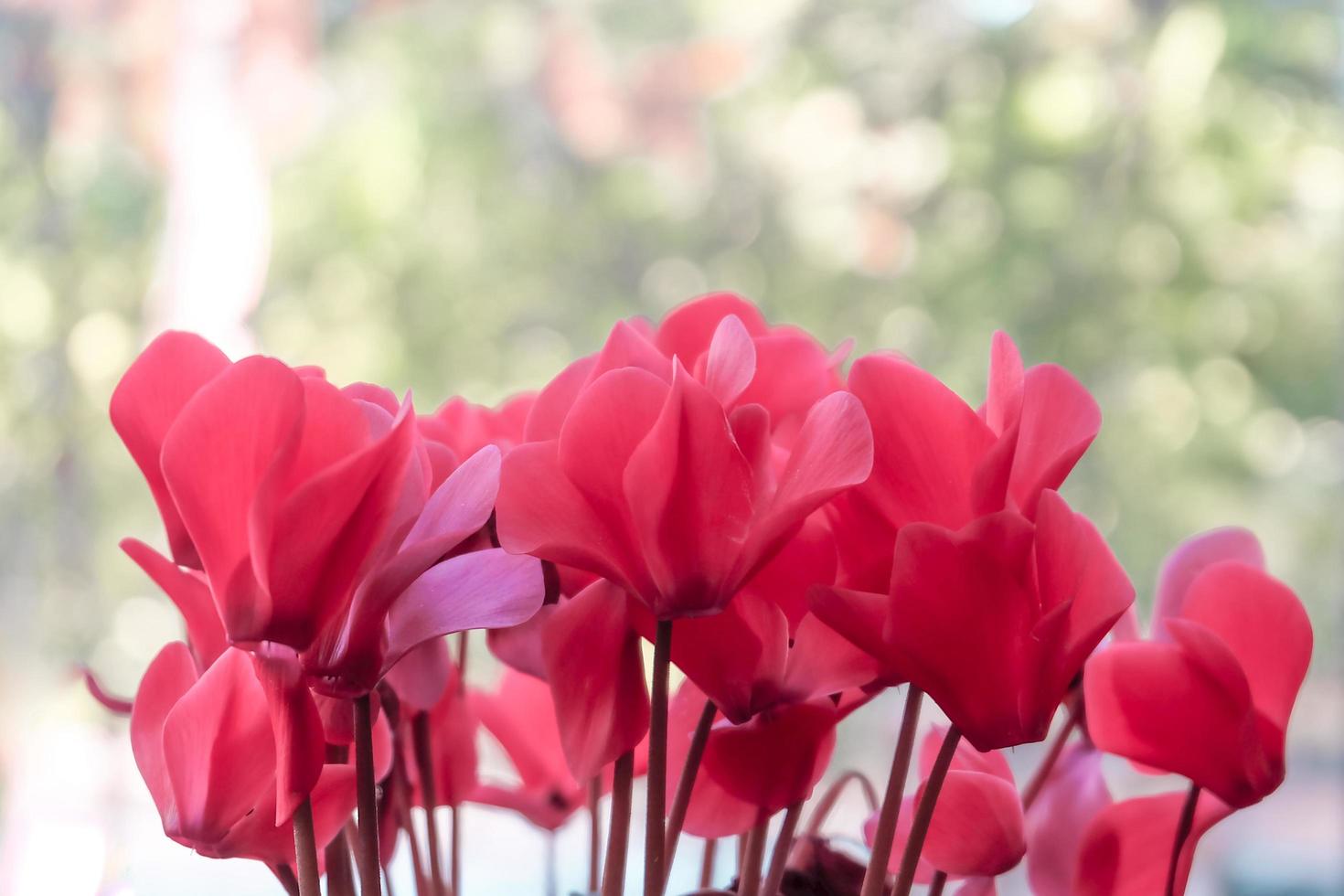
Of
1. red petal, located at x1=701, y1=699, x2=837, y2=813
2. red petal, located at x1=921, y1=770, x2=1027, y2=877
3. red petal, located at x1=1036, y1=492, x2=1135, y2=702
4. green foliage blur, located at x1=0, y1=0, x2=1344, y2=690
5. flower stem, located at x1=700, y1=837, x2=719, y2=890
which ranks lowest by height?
flower stem, located at x1=700, y1=837, x2=719, y2=890

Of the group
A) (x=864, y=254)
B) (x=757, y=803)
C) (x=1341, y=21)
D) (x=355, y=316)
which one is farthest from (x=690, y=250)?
(x=757, y=803)

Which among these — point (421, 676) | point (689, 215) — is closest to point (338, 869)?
point (421, 676)

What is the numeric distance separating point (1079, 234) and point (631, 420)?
2.12m

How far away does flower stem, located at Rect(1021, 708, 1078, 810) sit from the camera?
234mm

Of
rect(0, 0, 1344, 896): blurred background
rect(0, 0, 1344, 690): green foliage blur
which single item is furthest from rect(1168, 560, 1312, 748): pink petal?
rect(0, 0, 1344, 690): green foliage blur

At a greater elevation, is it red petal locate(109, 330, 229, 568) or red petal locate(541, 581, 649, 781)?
red petal locate(109, 330, 229, 568)

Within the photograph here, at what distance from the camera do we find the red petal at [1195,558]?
0.22m

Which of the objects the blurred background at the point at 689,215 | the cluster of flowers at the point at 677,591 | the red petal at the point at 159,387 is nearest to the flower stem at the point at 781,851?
the cluster of flowers at the point at 677,591

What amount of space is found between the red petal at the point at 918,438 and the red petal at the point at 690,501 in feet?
0.07

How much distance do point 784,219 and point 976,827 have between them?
2.07 m

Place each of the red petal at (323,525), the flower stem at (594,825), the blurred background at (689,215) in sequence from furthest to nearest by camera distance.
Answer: the blurred background at (689,215) → the flower stem at (594,825) → the red petal at (323,525)

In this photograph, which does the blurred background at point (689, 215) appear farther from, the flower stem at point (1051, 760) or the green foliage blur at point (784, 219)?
the flower stem at point (1051, 760)

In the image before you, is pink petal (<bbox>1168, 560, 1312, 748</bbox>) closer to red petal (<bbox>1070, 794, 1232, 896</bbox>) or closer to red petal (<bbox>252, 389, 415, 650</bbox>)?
red petal (<bbox>1070, 794, 1232, 896</bbox>)

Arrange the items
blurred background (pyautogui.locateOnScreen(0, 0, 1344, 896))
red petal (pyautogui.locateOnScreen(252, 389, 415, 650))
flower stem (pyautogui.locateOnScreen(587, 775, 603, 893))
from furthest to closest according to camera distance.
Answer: blurred background (pyautogui.locateOnScreen(0, 0, 1344, 896)) → flower stem (pyautogui.locateOnScreen(587, 775, 603, 893)) → red petal (pyautogui.locateOnScreen(252, 389, 415, 650))
